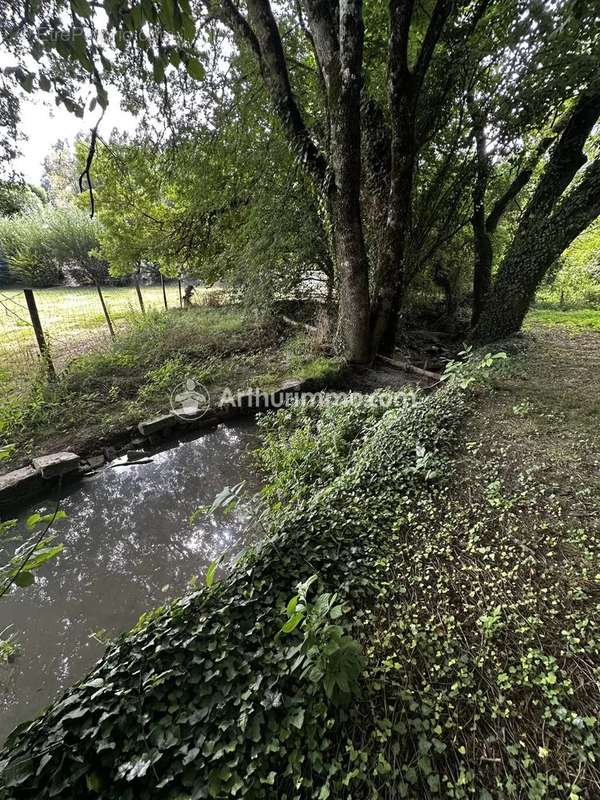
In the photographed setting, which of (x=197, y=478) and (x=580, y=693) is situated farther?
(x=197, y=478)

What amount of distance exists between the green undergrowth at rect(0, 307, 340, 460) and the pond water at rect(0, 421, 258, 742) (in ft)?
2.75

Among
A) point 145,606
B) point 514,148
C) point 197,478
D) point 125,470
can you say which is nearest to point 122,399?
point 125,470

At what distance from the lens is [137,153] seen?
18.4ft

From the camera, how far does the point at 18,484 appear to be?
3314 millimetres

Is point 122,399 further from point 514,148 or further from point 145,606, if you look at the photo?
point 514,148

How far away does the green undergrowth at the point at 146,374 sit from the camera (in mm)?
4152

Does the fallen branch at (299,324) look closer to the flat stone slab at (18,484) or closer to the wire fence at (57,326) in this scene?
the wire fence at (57,326)

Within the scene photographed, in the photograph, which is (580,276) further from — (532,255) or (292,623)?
(292,623)

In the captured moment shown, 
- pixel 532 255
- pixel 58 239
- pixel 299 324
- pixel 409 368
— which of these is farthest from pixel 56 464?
pixel 58 239

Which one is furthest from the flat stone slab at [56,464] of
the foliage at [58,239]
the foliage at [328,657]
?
the foliage at [58,239]

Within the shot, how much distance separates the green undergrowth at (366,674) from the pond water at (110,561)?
38.2 inches

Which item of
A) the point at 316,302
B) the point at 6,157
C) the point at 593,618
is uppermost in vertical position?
the point at 6,157

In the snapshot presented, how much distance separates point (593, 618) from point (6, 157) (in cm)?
738

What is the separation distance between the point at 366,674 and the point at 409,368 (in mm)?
4648
